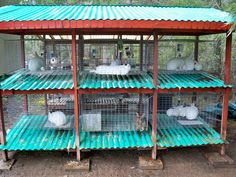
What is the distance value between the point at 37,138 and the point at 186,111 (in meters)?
3.74

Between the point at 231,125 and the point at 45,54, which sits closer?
the point at 45,54

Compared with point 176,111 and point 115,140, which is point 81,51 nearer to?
point 115,140

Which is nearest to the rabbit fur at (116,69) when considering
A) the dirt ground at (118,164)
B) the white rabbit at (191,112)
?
the white rabbit at (191,112)

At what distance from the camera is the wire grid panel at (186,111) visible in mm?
5684

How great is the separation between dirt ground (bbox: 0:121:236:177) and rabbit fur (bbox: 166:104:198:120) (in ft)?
2.90

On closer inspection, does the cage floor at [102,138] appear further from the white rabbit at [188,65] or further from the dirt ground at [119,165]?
the white rabbit at [188,65]

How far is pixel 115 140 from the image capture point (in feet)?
16.3

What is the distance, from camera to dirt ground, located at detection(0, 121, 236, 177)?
4594 mm

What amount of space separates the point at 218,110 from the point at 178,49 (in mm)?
2946

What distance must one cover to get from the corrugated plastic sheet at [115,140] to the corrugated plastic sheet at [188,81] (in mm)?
1302

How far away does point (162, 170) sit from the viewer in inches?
186

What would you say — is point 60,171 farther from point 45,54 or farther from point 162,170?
point 45,54

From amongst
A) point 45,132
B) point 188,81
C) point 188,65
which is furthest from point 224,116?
point 45,132

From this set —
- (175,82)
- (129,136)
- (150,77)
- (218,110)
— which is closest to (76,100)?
(129,136)
